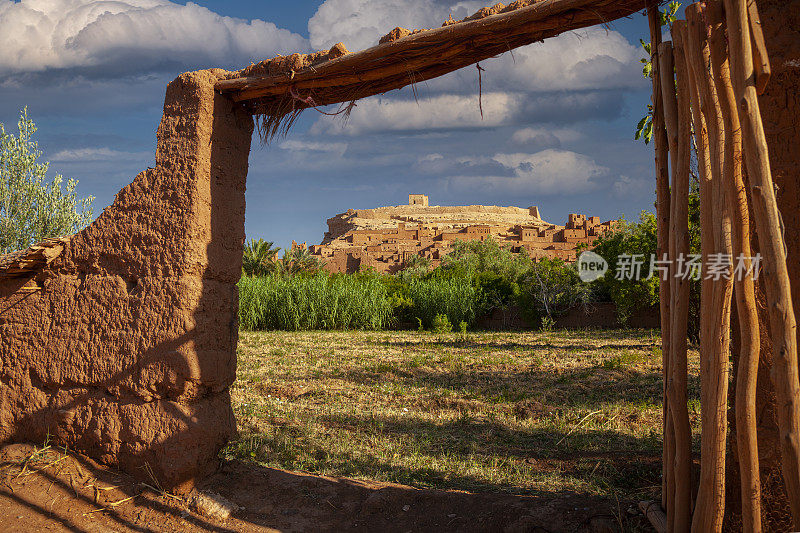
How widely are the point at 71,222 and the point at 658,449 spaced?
19.5 meters

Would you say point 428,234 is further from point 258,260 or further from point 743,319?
point 743,319

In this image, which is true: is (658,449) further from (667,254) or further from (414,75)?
(414,75)

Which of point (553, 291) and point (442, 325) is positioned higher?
point (553, 291)

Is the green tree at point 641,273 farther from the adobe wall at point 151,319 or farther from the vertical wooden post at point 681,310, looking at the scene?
the adobe wall at point 151,319

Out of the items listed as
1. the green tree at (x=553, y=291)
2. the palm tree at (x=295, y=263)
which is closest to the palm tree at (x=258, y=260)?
the palm tree at (x=295, y=263)

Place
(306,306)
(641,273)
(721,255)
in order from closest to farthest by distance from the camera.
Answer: (721,255) < (641,273) < (306,306)

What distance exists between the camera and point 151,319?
14.1ft

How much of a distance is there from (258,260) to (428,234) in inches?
976

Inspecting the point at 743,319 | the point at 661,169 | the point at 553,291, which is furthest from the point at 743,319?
the point at 553,291

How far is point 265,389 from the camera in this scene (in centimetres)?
806

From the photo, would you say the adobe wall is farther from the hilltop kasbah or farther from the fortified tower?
the fortified tower

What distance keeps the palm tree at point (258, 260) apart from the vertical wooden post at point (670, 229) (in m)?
24.1

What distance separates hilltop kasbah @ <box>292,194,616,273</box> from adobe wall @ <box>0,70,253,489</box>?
29082 millimetres

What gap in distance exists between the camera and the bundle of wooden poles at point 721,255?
8.39 ft
